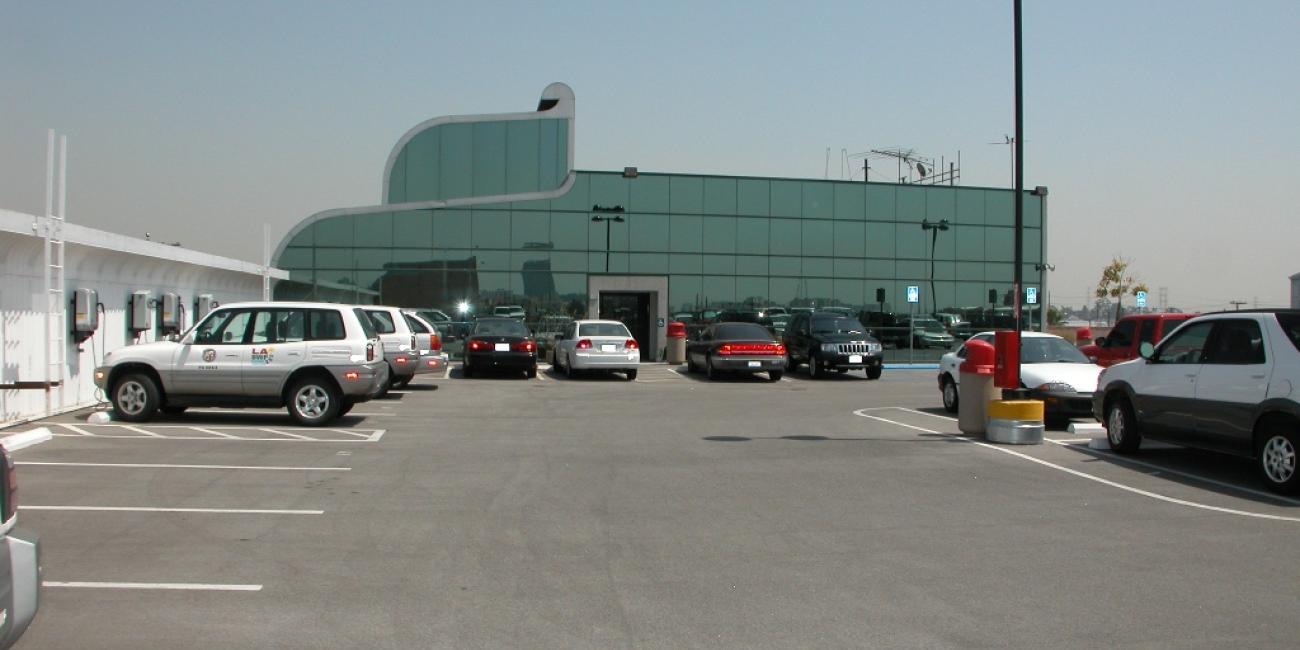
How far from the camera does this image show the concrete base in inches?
512

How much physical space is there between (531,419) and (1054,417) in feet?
26.4

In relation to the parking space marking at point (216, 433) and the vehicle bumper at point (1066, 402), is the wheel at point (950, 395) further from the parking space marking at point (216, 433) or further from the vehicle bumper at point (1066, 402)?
the parking space marking at point (216, 433)

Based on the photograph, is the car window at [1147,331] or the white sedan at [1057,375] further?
the car window at [1147,331]

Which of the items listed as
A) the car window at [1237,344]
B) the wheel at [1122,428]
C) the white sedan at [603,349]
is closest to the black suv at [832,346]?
the white sedan at [603,349]

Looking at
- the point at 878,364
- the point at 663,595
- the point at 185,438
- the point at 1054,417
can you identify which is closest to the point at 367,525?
the point at 663,595

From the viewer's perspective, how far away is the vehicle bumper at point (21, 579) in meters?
4.09

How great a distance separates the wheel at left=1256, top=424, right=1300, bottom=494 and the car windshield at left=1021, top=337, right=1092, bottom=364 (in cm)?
604

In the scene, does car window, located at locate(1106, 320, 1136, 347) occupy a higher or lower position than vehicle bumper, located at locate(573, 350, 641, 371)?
higher

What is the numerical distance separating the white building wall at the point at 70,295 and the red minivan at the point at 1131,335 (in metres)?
17.3

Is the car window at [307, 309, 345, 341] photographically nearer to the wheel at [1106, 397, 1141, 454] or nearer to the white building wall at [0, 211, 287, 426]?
the white building wall at [0, 211, 287, 426]

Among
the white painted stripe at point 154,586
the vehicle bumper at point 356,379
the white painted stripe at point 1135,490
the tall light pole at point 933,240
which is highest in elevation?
the tall light pole at point 933,240

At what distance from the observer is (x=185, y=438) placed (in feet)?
41.7

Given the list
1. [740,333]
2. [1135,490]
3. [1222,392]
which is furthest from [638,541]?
[740,333]

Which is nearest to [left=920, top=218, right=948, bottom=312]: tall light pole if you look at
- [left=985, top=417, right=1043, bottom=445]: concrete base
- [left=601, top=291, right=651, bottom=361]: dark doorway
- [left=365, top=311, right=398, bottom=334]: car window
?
[left=601, top=291, right=651, bottom=361]: dark doorway
